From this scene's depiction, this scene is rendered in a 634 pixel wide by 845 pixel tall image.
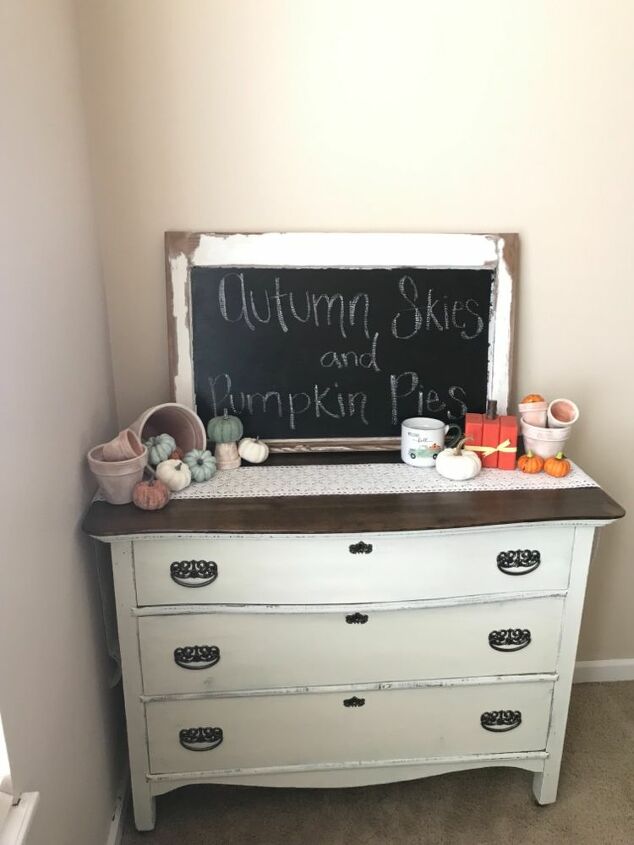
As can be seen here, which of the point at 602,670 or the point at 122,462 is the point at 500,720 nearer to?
the point at 602,670

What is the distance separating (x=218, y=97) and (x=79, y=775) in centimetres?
152

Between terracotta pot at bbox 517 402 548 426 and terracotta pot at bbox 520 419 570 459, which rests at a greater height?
terracotta pot at bbox 517 402 548 426

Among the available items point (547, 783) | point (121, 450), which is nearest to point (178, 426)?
point (121, 450)

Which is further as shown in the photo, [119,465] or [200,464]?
[200,464]

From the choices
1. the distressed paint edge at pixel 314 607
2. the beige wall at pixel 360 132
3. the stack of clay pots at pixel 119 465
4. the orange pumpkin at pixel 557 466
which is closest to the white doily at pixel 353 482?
the orange pumpkin at pixel 557 466

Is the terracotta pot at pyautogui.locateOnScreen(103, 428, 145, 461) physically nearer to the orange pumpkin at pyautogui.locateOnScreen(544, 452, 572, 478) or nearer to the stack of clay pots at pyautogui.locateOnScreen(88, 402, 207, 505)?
the stack of clay pots at pyautogui.locateOnScreen(88, 402, 207, 505)

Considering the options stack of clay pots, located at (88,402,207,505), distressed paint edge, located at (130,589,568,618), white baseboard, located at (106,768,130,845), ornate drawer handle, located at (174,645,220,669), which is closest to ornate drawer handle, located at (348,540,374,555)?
distressed paint edge, located at (130,589,568,618)

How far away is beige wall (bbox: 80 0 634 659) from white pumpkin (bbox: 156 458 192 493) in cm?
32

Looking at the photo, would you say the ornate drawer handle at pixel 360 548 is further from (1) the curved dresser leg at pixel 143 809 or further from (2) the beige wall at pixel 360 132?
(1) the curved dresser leg at pixel 143 809

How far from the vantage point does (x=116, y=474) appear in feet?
4.99

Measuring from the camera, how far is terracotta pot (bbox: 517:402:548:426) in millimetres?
1781

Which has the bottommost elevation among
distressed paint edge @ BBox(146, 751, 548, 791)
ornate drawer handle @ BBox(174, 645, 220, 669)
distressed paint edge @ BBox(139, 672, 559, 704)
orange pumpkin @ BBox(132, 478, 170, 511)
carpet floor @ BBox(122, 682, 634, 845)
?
carpet floor @ BBox(122, 682, 634, 845)

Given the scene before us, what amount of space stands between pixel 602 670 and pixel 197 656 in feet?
4.56

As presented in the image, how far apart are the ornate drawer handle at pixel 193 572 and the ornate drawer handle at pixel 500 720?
76 centimetres
